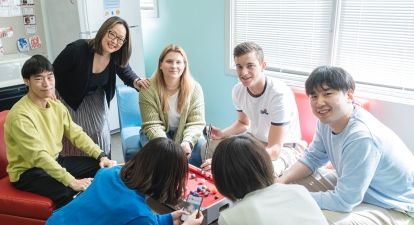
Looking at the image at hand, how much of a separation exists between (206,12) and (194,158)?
1.49 metres

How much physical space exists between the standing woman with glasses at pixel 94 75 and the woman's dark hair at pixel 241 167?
1332mm

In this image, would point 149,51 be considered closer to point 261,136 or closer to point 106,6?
point 106,6

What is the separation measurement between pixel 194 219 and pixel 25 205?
34.4 inches

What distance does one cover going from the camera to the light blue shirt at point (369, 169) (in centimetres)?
140

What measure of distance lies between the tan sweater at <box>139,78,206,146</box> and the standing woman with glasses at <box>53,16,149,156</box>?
0.11 metres

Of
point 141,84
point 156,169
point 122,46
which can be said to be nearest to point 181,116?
point 141,84

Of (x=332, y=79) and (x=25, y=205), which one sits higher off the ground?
(x=332, y=79)

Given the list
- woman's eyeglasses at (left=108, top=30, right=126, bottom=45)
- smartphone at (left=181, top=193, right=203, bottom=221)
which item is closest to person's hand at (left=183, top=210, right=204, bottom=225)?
smartphone at (left=181, top=193, right=203, bottom=221)

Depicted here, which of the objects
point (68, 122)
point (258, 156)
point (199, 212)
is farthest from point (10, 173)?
point (258, 156)

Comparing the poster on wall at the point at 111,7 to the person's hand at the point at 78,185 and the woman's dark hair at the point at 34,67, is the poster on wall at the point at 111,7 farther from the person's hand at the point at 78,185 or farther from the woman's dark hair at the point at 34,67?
the person's hand at the point at 78,185

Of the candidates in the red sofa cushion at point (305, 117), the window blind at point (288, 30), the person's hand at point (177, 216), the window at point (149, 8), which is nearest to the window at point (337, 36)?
the window blind at point (288, 30)

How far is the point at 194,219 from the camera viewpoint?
1.43m

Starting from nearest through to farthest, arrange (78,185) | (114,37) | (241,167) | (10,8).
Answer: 1. (241,167)
2. (78,185)
3. (114,37)
4. (10,8)

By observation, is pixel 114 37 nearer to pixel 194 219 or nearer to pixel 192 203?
pixel 192 203
